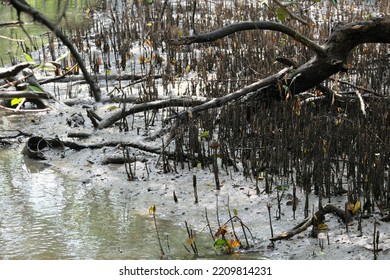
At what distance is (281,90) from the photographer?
16.6ft

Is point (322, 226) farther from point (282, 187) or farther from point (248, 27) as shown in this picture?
point (248, 27)

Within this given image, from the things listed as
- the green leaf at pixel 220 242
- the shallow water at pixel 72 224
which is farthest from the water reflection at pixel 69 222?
the green leaf at pixel 220 242

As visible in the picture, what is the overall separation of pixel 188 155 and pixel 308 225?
4.94 feet

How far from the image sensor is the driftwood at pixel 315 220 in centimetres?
339

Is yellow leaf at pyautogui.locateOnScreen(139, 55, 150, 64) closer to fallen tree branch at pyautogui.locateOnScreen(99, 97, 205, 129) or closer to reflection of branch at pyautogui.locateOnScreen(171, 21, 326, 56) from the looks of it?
fallen tree branch at pyautogui.locateOnScreen(99, 97, 205, 129)

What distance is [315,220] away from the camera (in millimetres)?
3416

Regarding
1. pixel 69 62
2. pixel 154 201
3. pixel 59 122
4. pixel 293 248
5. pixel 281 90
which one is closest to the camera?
pixel 293 248

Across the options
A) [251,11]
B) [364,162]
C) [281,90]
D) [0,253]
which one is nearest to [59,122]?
[281,90]

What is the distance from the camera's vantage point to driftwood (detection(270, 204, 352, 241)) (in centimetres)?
339

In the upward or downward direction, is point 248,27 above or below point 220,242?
above

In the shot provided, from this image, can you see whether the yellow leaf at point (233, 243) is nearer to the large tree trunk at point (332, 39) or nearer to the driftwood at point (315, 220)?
the driftwood at point (315, 220)

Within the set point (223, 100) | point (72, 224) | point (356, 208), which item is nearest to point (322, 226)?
point (356, 208)

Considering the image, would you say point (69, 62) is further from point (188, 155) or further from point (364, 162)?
point (364, 162)

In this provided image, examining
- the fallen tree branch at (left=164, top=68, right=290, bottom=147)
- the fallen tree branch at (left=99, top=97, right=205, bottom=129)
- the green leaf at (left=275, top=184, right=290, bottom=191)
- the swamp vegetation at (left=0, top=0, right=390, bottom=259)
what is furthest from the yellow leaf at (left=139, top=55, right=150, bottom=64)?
the green leaf at (left=275, top=184, right=290, bottom=191)
